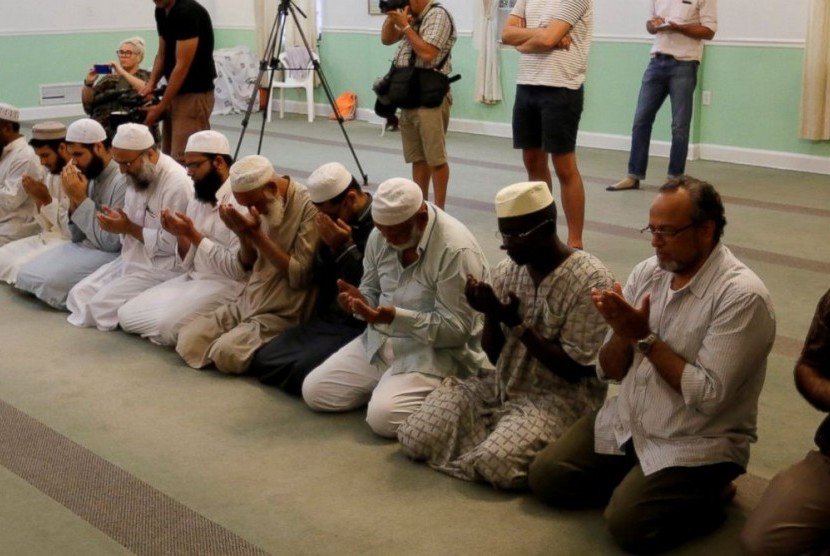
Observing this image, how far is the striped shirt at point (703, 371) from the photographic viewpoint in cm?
260

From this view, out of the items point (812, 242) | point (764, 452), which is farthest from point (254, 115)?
point (764, 452)

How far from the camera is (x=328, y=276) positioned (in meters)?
4.02

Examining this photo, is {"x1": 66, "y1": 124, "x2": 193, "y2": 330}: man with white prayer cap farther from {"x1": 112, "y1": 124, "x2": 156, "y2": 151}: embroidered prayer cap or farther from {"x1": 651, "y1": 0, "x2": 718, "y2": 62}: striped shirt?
{"x1": 651, "y1": 0, "x2": 718, "y2": 62}: striped shirt

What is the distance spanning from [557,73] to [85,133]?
6.98 ft

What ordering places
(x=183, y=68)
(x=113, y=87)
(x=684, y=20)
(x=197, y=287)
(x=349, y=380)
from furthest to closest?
(x=684, y=20), (x=113, y=87), (x=183, y=68), (x=197, y=287), (x=349, y=380)

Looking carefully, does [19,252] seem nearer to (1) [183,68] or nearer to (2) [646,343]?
(1) [183,68]

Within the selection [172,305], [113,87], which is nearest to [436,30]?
[172,305]

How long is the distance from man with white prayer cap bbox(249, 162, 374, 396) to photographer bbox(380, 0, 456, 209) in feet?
5.66

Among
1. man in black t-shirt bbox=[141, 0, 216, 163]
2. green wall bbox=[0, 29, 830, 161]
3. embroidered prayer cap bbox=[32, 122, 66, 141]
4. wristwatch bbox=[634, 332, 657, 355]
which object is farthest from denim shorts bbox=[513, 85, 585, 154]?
green wall bbox=[0, 29, 830, 161]

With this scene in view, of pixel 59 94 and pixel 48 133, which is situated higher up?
pixel 48 133

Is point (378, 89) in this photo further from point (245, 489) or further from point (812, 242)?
point (245, 489)

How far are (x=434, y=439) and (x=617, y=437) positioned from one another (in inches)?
23.0

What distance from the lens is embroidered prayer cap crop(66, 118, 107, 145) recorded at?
16.1 ft

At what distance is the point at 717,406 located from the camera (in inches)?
104
